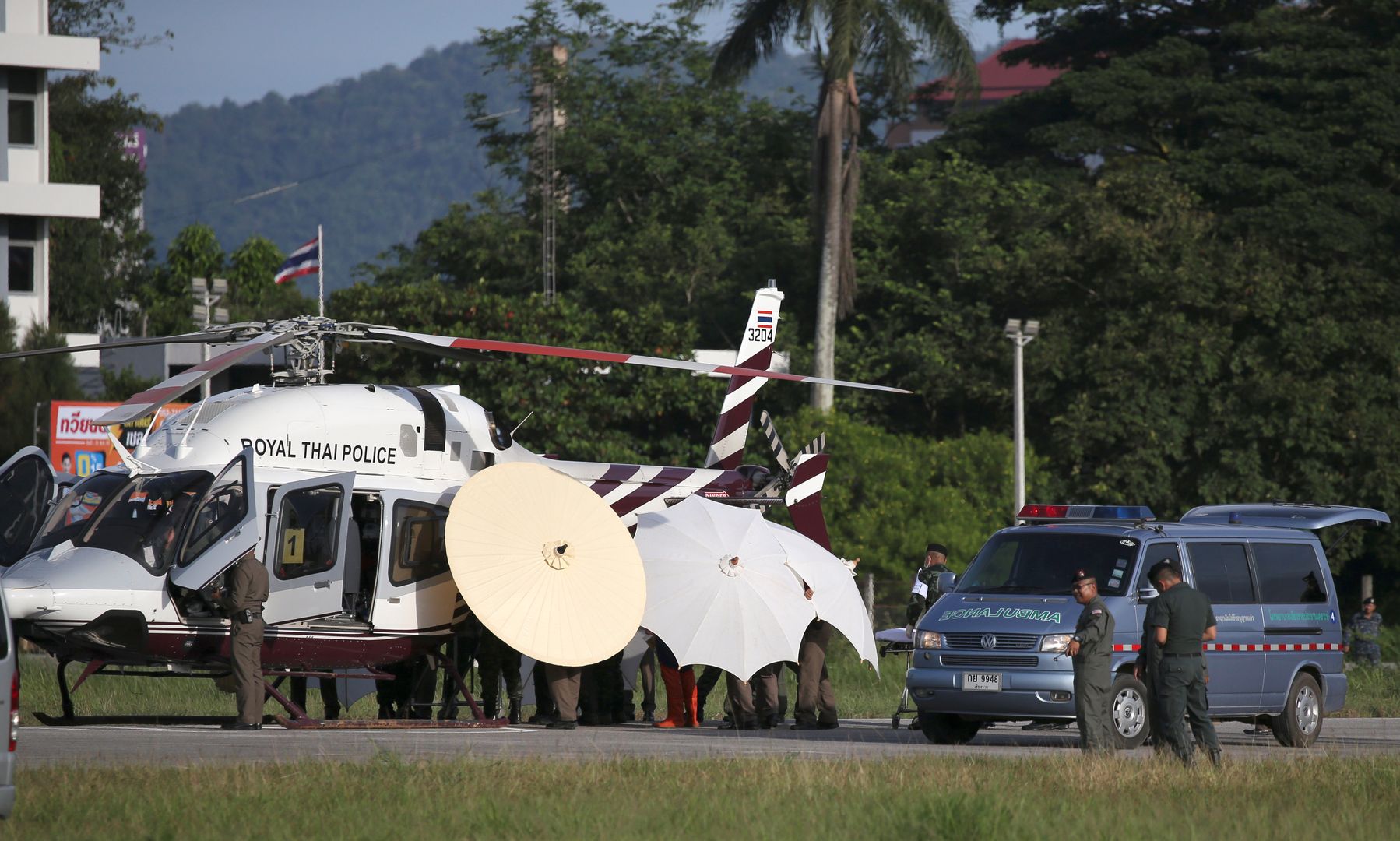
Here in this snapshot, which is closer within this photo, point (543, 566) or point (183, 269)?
point (543, 566)

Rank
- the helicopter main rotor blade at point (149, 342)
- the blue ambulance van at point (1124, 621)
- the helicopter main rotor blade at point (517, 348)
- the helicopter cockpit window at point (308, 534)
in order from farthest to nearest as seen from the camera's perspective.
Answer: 1. the helicopter cockpit window at point (308, 534)
2. the helicopter main rotor blade at point (517, 348)
3. the blue ambulance van at point (1124, 621)
4. the helicopter main rotor blade at point (149, 342)

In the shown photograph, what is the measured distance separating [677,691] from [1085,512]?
4492 mm

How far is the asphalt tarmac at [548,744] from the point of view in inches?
526

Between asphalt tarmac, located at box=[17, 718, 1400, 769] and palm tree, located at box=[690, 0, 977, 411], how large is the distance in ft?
71.8

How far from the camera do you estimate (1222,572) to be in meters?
16.4

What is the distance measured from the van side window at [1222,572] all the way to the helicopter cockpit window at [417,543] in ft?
22.8

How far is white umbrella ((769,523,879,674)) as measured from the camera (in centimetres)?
1770

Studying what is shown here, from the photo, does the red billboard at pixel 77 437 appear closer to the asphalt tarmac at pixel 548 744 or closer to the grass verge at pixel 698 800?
the asphalt tarmac at pixel 548 744

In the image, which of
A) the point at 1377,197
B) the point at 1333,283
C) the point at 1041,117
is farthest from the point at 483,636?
the point at 1041,117

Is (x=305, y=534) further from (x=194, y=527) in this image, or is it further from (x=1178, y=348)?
(x=1178, y=348)

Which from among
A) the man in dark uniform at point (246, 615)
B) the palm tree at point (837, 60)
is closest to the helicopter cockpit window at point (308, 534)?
the man in dark uniform at point (246, 615)

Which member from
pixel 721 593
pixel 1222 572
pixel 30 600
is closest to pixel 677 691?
pixel 721 593

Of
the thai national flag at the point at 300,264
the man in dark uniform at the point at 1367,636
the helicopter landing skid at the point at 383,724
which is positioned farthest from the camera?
the thai national flag at the point at 300,264

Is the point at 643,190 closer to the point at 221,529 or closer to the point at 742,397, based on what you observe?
the point at 742,397
